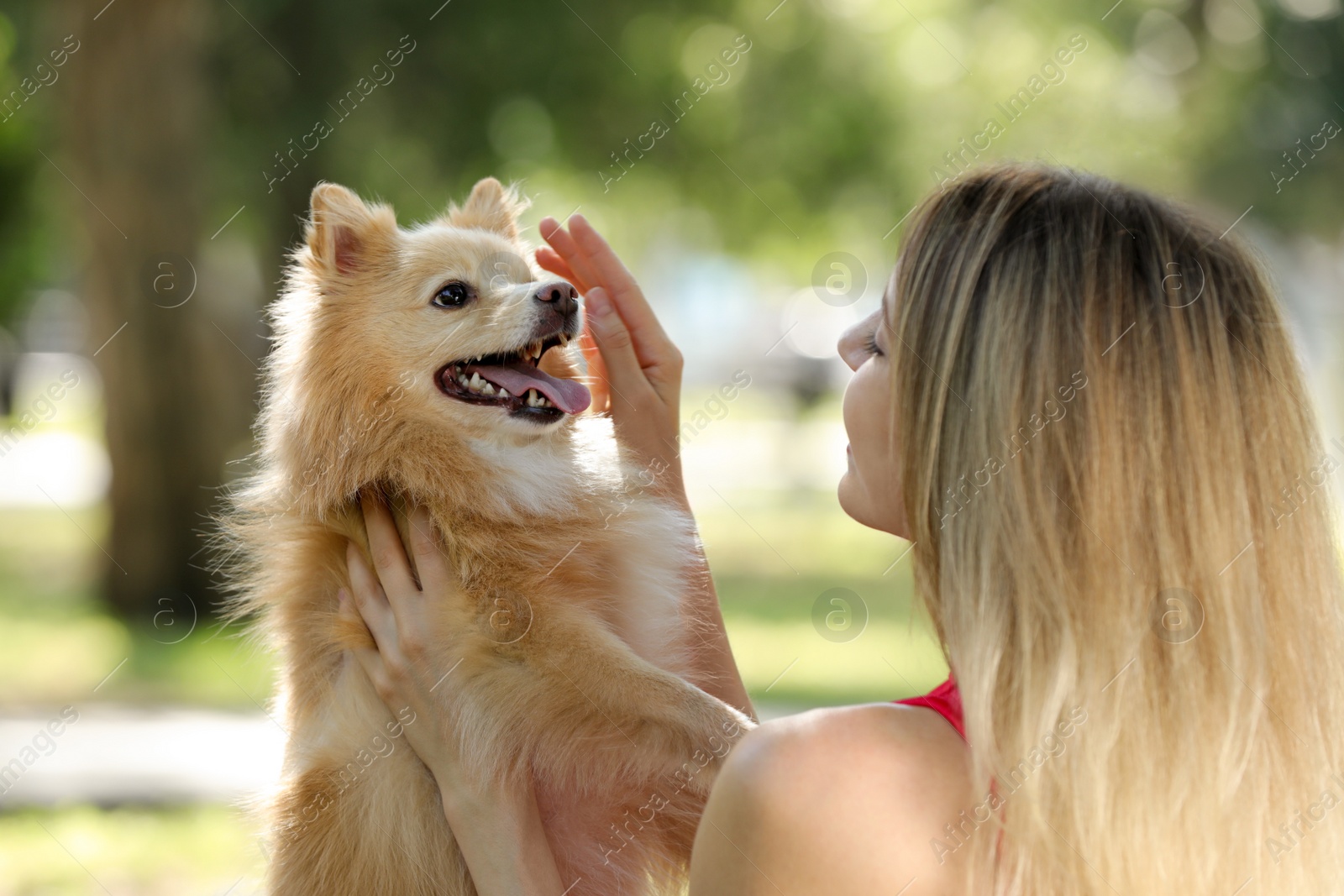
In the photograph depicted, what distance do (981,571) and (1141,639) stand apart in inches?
9.1

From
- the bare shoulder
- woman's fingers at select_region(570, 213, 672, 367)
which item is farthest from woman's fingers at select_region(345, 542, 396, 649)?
the bare shoulder

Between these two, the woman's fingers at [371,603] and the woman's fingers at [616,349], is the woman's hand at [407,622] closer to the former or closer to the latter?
the woman's fingers at [371,603]

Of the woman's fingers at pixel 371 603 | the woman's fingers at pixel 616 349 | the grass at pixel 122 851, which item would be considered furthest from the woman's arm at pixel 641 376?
the grass at pixel 122 851

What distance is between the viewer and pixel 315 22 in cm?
1273

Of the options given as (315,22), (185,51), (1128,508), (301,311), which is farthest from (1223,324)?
(315,22)

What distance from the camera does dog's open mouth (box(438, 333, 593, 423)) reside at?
308cm

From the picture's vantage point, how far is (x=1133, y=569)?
152cm

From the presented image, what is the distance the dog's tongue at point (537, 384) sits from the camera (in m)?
3.10

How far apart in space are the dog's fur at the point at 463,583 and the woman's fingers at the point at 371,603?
9 centimetres

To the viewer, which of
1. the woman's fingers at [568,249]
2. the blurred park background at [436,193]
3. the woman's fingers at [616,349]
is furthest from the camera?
the blurred park background at [436,193]

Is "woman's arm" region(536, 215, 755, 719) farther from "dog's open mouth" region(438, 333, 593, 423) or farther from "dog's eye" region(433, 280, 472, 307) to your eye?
"dog's eye" region(433, 280, 472, 307)

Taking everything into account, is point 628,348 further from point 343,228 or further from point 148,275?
point 148,275

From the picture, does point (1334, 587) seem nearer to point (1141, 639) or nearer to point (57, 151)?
point (1141, 639)

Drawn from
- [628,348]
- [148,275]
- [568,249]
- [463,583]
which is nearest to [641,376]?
[628,348]
